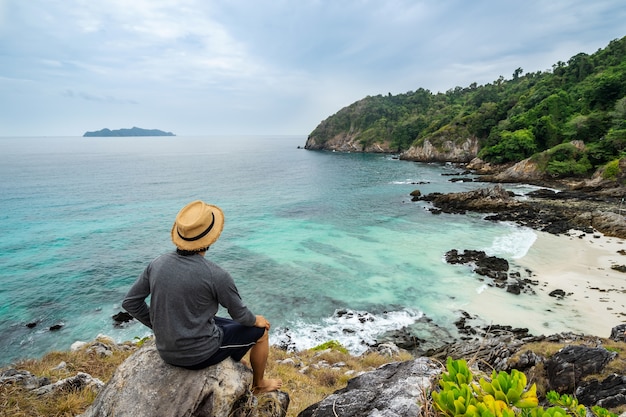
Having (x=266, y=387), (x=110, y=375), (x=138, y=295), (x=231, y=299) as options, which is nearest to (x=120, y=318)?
(x=110, y=375)

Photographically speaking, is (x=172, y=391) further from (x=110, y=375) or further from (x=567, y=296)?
(x=567, y=296)

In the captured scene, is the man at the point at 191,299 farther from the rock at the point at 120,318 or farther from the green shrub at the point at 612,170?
the green shrub at the point at 612,170

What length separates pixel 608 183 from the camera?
143 feet

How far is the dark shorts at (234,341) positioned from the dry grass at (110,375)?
2.02 m

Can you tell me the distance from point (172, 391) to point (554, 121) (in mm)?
83431

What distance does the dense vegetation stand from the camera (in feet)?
169

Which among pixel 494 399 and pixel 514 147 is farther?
pixel 514 147

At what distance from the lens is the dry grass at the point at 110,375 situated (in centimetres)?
462

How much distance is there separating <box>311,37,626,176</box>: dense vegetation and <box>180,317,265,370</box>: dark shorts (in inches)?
2464

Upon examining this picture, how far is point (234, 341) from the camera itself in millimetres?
3697

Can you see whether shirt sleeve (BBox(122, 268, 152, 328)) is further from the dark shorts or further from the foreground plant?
the foreground plant

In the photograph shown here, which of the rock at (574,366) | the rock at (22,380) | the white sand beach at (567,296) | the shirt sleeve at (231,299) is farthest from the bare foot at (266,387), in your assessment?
the white sand beach at (567,296)

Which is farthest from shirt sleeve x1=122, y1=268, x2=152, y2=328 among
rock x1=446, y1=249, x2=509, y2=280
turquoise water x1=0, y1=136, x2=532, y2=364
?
rock x1=446, y1=249, x2=509, y2=280

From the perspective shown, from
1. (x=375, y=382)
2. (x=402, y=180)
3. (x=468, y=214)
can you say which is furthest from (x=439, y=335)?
(x=402, y=180)
